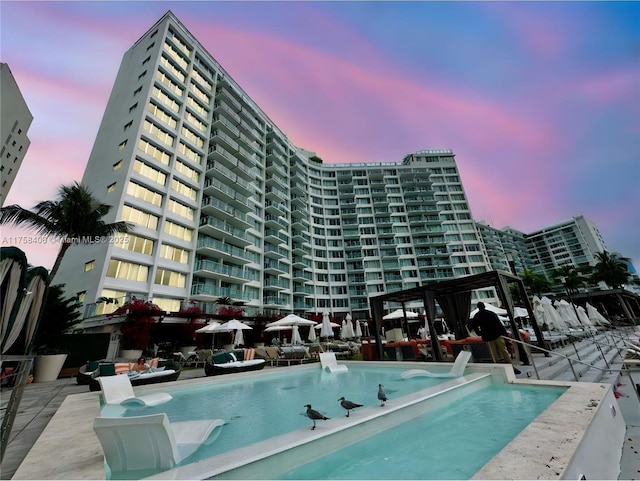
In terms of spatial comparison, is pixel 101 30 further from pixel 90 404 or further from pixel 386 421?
pixel 386 421

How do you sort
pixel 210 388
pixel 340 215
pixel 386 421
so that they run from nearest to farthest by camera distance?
pixel 386 421, pixel 210 388, pixel 340 215

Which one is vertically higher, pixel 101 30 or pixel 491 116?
pixel 101 30

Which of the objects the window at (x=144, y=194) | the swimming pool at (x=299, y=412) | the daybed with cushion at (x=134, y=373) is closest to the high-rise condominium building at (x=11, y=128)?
the window at (x=144, y=194)

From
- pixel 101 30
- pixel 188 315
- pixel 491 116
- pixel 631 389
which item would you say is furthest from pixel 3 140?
pixel 631 389

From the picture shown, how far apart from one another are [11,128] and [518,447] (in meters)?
60.7

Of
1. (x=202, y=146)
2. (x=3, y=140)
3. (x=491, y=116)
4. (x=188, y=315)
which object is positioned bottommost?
(x=188, y=315)

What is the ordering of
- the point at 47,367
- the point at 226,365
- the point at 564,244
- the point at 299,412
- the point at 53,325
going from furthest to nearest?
the point at 564,244
the point at 53,325
the point at 47,367
the point at 226,365
the point at 299,412

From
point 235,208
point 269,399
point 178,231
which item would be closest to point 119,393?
point 269,399

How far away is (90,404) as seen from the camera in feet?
22.1

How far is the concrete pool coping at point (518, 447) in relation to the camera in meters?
2.50

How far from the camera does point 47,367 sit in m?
13.6

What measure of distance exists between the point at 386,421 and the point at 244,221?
33.6m

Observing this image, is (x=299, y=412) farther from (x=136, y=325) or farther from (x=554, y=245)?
(x=554, y=245)

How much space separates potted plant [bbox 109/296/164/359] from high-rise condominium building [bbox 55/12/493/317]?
381cm
